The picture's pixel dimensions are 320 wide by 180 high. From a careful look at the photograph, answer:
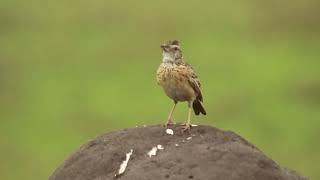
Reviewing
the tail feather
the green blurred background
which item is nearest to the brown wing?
the tail feather

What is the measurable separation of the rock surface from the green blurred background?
12.8m

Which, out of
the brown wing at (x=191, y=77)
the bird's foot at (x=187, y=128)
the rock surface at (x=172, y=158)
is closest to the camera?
the rock surface at (x=172, y=158)

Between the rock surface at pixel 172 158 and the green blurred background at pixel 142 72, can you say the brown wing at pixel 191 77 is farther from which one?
the green blurred background at pixel 142 72

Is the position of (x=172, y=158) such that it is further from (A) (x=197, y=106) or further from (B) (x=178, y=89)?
(A) (x=197, y=106)

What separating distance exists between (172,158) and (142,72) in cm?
2134

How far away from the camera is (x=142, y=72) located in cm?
3209

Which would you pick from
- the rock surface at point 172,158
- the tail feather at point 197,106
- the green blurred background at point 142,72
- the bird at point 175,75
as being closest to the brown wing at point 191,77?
the bird at point 175,75

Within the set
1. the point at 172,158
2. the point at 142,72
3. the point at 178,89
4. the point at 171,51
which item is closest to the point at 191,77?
the point at 178,89

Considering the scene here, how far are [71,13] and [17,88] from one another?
7483 millimetres

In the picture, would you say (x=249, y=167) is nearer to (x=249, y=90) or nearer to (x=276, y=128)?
(x=276, y=128)

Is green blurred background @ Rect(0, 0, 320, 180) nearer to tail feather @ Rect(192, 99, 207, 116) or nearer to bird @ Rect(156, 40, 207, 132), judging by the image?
tail feather @ Rect(192, 99, 207, 116)

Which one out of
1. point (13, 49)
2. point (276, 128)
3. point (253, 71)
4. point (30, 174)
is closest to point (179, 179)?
point (30, 174)

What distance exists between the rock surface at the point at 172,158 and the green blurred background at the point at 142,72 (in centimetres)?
1283

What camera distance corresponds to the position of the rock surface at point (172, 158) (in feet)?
35.2
